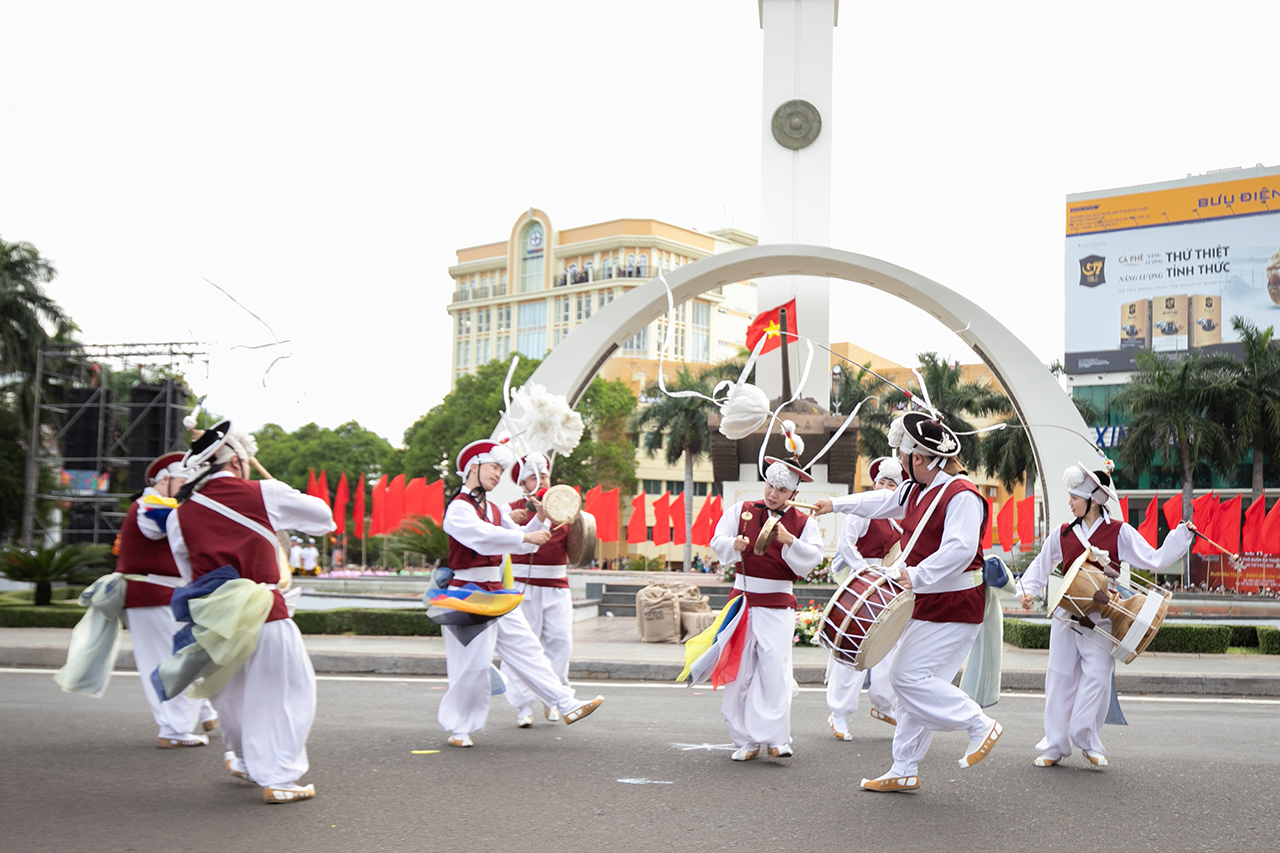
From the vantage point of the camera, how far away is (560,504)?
327 inches

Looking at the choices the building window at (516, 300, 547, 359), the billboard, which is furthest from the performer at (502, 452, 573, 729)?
the building window at (516, 300, 547, 359)

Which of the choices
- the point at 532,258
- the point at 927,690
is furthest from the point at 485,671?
the point at 532,258

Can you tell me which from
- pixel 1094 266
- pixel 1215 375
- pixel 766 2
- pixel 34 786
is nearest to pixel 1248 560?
pixel 1215 375

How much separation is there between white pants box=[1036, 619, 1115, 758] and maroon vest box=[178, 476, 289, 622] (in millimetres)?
4597

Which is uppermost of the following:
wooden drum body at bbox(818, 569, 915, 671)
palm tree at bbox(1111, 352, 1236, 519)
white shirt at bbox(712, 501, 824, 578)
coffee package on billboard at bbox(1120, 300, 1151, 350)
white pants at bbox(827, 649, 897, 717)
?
coffee package on billboard at bbox(1120, 300, 1151, 350)

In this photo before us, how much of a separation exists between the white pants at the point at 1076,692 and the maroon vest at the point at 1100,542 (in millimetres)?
497

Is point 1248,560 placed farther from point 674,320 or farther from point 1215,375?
point 674,320

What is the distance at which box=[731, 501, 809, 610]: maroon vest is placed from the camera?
738 cm

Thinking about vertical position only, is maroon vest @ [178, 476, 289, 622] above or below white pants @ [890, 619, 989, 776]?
above

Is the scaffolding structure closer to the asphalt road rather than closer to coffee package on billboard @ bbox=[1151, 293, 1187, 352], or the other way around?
the asphalt road

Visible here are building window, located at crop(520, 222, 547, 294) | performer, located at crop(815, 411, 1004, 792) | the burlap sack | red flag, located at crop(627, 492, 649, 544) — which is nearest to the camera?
performer, located at crop(815, 411, 1004, 792)

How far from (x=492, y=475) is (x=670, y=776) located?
242 centimetres

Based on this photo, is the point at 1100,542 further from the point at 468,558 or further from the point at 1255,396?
the point at 1255,396

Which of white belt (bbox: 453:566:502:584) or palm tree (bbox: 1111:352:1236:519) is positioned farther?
palm tree (bbox: 1111:352:1236:519)
